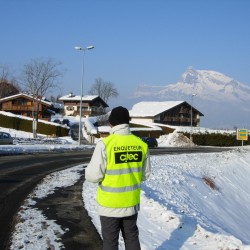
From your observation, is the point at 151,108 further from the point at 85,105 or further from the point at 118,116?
the point at 118,116

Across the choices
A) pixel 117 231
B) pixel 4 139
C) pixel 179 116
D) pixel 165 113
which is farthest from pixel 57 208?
pixel 179 116

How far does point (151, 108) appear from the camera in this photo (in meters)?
92.0

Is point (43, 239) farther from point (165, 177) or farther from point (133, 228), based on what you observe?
point (165, 177)

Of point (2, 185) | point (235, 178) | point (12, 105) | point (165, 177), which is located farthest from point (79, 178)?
point (12, 105)

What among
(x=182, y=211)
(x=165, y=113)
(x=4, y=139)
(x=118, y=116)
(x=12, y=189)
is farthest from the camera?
(x=165, y=113)

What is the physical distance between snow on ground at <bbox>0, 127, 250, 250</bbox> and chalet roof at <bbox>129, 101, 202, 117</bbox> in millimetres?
58023

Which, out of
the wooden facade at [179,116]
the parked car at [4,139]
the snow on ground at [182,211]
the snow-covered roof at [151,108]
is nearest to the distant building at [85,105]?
the snow-covered roof at [151,108]

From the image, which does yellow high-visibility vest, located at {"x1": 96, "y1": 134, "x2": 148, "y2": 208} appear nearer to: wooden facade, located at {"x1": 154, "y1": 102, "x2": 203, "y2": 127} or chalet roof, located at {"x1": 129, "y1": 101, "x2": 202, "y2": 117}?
chalet roof, located at {"x1": 129, "y1": 101, "x2": 202, "y2": 117}

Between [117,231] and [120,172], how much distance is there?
2.24ft

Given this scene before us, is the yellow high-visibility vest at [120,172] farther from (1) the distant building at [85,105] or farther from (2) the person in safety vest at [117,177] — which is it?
(1) the distant building at [85,105]

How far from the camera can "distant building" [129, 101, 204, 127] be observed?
87.5 m

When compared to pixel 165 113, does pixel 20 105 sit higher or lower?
higher

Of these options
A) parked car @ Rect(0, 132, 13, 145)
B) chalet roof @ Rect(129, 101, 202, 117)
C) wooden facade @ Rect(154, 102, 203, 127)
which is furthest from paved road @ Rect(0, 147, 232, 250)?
wooden facade @ Rect(154, 102, 203, 127)

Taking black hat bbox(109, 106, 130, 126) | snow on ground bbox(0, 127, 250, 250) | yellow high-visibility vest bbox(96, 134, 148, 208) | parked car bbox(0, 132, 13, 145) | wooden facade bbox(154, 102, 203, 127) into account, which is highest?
wooden facade bbox(154, 102, 203, 127)
